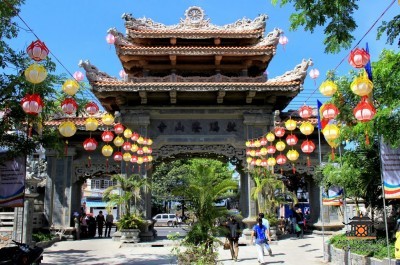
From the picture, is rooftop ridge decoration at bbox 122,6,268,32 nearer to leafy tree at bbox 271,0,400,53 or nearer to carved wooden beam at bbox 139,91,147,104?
carved wooden beam at bbox 139,91,147,104

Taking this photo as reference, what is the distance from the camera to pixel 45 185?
17453 mm

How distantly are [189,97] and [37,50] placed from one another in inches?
375

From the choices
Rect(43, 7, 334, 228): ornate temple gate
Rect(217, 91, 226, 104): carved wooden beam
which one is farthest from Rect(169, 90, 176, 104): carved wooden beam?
Rect(217, 91, 226, 104): carved wooden beam

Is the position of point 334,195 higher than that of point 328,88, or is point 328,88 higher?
point 328,88

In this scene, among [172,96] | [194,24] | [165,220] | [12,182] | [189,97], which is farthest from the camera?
[165,220]

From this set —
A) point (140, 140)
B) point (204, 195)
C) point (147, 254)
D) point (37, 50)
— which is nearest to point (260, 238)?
point (204, 195)

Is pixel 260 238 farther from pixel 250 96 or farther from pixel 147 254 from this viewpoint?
pixel 250 96

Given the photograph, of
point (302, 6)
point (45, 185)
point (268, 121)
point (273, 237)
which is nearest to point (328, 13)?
point (302, 6)

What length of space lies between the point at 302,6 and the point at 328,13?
422 mm

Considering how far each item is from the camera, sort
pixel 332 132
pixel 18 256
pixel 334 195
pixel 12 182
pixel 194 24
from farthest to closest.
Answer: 1. pixel 194 24
2. pixel 334 195
3. pixel 12 182
4. pixel 332 132
5. pixel 18 256

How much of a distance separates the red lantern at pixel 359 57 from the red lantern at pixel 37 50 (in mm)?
5580

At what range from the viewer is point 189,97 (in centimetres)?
1698

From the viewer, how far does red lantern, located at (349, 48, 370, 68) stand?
7.28 meters

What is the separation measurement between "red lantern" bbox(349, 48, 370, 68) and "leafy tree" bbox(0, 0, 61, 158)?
6.27m
